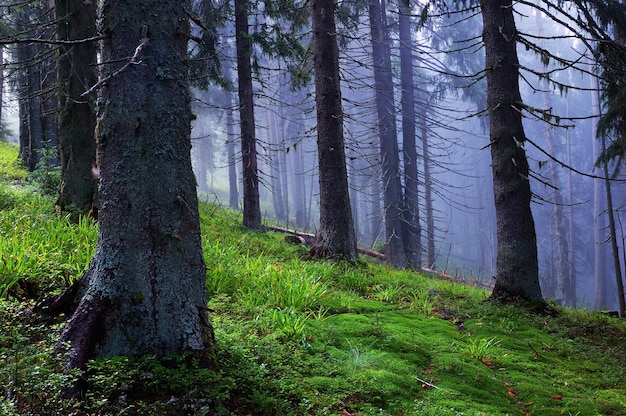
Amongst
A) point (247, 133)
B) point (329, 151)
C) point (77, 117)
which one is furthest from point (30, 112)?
point (329, 151)

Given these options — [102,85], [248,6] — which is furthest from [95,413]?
[248,6]

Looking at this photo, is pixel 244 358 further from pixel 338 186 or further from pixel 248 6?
pixel 248 6

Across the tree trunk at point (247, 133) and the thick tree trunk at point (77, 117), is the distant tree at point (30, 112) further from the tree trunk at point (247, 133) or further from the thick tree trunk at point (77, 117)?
the thick tree trunk at point (77, 117)

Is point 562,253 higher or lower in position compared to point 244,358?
lower

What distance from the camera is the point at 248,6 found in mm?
10727

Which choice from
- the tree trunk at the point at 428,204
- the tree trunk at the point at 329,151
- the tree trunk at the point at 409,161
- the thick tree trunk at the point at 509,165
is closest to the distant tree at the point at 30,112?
the tree trunk at the point at 329,151

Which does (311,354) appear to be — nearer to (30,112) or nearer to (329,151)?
(329,151)

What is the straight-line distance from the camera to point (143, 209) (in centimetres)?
258

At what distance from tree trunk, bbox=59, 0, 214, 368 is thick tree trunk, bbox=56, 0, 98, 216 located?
154 inches

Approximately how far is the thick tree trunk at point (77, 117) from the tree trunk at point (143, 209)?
391cm

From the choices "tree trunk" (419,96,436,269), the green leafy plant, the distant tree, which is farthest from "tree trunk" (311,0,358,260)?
the distant tree

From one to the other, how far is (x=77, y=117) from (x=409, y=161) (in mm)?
11160

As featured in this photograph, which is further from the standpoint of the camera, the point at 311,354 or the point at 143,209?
the point at 311,354

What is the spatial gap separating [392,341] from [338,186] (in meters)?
4.09
